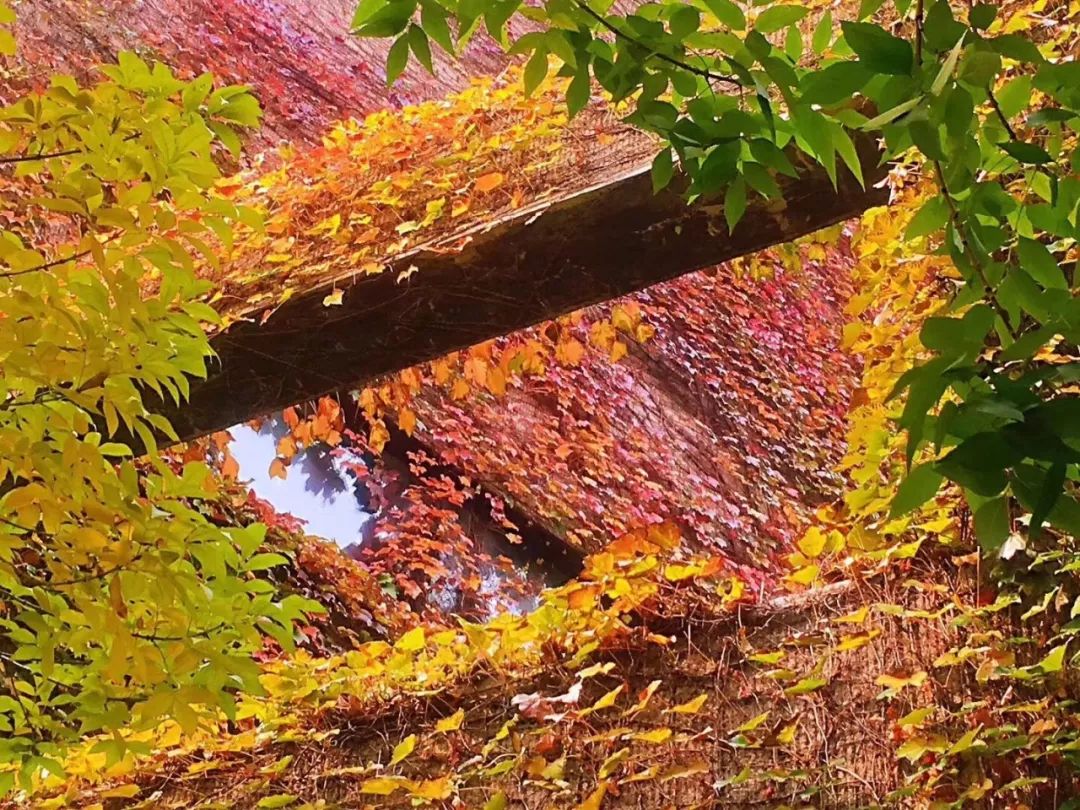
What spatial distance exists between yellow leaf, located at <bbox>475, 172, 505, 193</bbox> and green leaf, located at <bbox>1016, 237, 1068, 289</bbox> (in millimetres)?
1897

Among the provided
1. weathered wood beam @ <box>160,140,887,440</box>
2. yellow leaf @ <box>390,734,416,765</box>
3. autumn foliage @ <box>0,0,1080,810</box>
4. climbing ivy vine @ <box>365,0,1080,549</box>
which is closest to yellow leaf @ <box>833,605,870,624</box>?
autumn foliage @ <box>0,0,1080,810</box>

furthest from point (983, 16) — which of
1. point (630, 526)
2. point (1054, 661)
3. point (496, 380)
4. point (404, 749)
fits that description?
point (496, 380)

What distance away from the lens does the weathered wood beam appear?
2109 millimetres

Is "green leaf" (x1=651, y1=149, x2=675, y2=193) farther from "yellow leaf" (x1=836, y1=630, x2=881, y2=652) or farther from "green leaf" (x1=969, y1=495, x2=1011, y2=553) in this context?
"yellow leaf" (x1=836, y1=630, x2=881, y2=652)

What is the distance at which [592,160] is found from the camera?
95.0 inches

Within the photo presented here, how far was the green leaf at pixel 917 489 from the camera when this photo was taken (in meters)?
0.72

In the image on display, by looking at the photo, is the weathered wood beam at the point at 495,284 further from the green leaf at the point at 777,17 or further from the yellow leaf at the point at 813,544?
the green leaf at the point at 777,17

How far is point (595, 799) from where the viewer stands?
6.97 ft

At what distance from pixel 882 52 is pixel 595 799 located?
1.83 m

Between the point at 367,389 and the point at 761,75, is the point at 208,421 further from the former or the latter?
the point at 761,75

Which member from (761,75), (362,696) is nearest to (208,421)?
(362,696)

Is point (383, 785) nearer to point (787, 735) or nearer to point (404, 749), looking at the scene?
point (404, 749)

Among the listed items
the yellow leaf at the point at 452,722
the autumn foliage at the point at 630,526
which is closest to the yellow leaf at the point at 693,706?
the autumn foliage at the point at 630,526

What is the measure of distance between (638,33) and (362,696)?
2029mm
